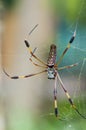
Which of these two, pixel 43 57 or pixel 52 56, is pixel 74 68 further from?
pixel 52 56

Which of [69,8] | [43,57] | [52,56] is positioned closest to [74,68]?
[43,57]

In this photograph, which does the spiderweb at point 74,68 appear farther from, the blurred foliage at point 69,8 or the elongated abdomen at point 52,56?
the elongated abdomen at point 52,56

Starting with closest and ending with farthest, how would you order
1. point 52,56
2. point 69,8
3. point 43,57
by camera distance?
1. point 52,56
2. point 43,57
3. point 69,8

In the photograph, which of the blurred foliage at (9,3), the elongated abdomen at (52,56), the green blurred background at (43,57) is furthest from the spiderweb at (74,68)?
the blurred foliage at (9,3)

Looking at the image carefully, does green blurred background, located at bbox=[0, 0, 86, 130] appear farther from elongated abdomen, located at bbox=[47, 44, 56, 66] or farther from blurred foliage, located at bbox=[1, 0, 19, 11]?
elongated abdomen, located at bbox=[47, 44, 56, 66]

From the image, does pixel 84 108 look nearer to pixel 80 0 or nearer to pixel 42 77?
pixel 42 77

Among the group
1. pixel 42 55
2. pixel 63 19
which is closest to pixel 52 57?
pixel 42 55

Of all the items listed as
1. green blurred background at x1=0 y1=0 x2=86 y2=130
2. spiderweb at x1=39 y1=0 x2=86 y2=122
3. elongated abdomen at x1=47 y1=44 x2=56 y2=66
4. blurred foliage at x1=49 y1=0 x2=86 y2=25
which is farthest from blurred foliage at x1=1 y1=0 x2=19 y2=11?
elongated abdomen at x1=47 y1=44 x2=56 y2=66

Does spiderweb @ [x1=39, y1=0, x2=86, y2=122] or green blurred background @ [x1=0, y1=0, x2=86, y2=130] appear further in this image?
green blurred background @ [x1=0, y1=0, x2=86, y2=130]
